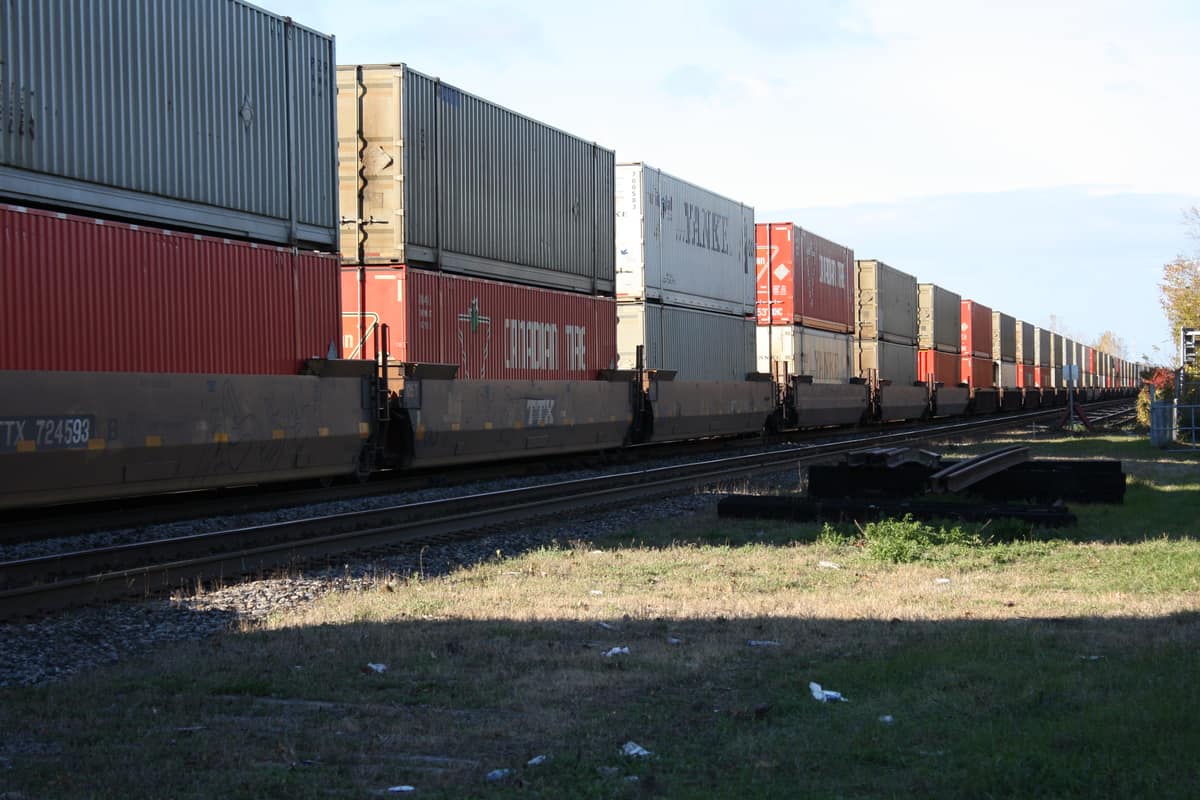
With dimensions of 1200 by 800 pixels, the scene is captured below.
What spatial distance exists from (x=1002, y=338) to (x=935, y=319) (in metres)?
14.2

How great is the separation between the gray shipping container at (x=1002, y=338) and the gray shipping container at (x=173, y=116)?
159 ft

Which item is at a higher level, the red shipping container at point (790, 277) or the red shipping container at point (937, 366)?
the red shipping container at point (790, 277)

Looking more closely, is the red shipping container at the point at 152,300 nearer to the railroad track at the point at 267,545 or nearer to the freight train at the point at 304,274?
the freight train at the point at 304,274

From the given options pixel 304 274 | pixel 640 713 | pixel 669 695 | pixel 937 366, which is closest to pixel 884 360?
pixel 937 366

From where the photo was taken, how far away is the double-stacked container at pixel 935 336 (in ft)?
151

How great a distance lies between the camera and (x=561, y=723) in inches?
204

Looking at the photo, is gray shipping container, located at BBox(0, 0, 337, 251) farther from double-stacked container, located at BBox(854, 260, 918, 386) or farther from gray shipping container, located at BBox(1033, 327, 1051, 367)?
gray shipping container, located at BBox(1033, 327, 1051, 367)

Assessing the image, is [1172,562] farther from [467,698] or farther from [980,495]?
[467,698]

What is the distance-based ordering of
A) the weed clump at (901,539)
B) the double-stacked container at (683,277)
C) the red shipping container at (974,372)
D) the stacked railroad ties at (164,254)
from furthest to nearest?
the red shipping container at (974,372)
the double-stacked container at (683,277)
the stacked railroad ties at (164,254)
the weed clump at (901,539)

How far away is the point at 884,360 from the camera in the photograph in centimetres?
3928

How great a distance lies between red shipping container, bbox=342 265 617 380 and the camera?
54.0ft

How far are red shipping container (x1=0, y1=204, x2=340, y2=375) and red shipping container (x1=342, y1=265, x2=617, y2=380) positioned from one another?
1.14m

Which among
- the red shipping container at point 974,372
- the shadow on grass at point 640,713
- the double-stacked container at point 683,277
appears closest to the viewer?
the shadow on grass at point 640,713

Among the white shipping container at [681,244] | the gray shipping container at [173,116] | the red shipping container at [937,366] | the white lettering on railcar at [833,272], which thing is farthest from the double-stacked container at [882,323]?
the gray shipping container at [173,116]
